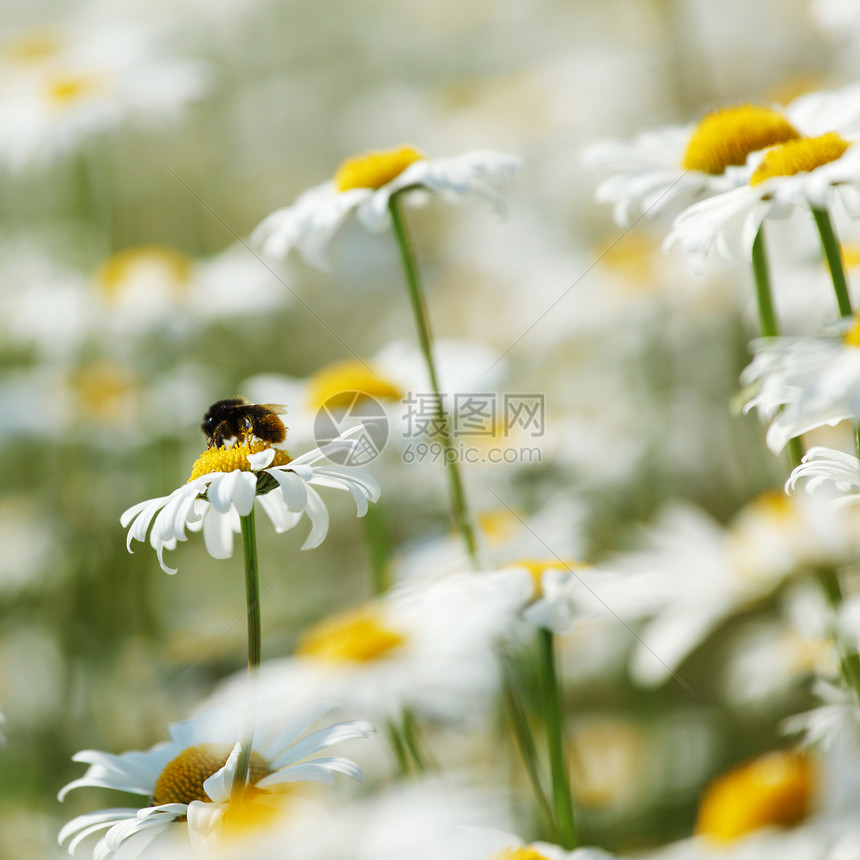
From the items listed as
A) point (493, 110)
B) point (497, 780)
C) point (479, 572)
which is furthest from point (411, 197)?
point (493, 110)

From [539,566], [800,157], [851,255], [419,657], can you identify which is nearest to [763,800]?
[539,566]

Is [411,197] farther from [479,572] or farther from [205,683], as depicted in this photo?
[205,683]

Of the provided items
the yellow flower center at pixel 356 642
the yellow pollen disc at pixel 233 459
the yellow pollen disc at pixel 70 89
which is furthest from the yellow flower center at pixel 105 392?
the yellow pollen disc at pixel 233 459

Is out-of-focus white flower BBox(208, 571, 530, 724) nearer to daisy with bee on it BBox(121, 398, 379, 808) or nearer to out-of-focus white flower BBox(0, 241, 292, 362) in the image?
daisy with bee on it BBox(121, 398, 379, 808)

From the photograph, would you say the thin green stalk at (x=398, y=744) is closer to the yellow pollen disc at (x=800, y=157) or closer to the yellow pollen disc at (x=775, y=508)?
the yellow pollen disc at (x=775, y=508)

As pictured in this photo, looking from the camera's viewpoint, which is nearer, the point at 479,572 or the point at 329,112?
the point at 479,572

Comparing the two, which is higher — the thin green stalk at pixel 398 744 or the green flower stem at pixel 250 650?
the green flower stem at pixel 250 650
